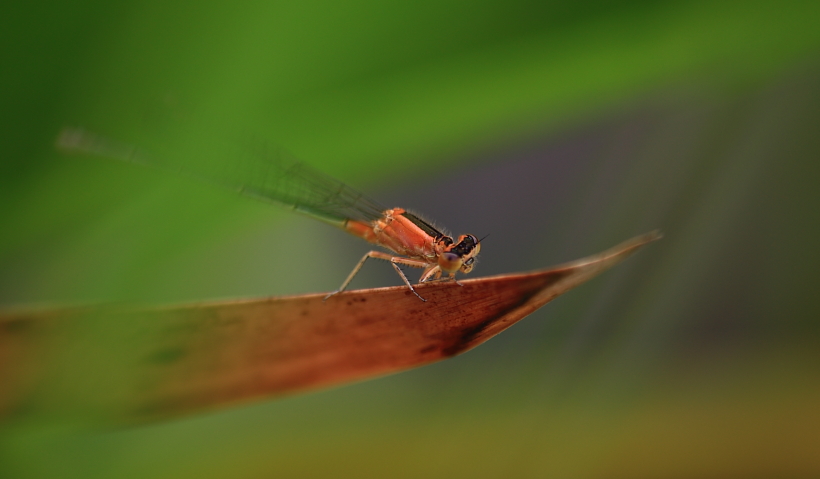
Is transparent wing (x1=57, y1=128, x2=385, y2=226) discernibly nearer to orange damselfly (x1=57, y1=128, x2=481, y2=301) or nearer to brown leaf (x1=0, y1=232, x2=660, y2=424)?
orange damselfly (x1=57, y1=128, x2=481, y2=301)

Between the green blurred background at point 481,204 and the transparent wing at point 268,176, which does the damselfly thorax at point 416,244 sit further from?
the green blurred background at point 481,204

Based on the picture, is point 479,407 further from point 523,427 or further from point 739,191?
point 739,191

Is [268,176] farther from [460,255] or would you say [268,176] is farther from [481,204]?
[481,204]

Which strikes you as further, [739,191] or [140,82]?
[739,191]

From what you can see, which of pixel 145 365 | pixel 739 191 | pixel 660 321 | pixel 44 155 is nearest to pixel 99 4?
pixel 44 155

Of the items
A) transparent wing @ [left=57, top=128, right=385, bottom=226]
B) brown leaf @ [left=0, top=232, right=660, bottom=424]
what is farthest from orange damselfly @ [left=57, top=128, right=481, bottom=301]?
brown leaf @ [left=0, top=232, right=660, bottom=424]

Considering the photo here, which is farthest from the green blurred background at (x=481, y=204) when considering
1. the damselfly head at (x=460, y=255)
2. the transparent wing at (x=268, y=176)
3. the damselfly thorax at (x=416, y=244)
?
the damselfly head at (x=460, y=255)
